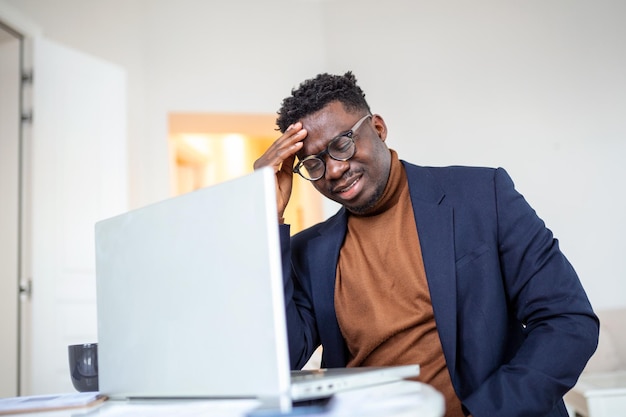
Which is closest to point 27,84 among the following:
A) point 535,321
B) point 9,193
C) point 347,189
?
point 9,193

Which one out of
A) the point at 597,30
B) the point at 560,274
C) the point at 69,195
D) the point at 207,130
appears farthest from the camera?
the point at 207,130

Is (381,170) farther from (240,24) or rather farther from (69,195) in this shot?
(240,24)

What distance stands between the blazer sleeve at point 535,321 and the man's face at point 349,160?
28cm

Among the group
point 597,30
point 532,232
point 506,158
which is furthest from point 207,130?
point 532,232

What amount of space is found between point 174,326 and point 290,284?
541mm

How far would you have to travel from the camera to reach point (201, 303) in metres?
0.84


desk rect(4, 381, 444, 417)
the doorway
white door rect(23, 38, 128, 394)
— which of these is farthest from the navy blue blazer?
the doorway

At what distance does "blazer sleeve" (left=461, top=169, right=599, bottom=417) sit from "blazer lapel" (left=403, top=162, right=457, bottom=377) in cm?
10

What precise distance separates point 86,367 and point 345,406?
2.06ft

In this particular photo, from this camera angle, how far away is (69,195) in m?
3.37

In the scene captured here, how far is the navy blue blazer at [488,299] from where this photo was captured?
1120 millimetres

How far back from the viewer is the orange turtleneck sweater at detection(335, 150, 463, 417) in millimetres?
1307

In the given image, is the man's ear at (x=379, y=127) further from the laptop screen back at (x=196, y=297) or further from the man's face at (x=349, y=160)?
the laptop screen back at (x=196, y=297)

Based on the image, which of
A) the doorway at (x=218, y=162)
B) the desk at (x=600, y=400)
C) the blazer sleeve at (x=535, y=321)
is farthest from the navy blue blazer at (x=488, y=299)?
the doorway at (x=218, y=162)
